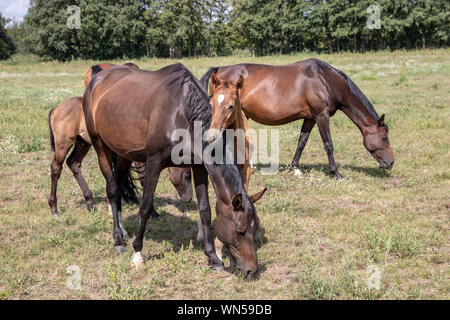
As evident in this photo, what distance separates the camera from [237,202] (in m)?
4.29

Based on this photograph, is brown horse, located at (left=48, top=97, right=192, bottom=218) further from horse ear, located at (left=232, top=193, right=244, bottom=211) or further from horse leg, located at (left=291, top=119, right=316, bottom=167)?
horse leg, located at (left=291, top=119, right=316, bottom=167)

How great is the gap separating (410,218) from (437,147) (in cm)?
483

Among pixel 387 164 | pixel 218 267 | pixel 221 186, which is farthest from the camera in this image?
pixel 387 164

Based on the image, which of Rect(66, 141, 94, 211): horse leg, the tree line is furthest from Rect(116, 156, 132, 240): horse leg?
the tree line

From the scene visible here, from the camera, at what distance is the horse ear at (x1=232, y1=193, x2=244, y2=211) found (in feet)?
13.9

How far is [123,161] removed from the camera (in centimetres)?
609

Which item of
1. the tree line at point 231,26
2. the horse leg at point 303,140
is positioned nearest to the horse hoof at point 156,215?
the horse leg at point 303,140

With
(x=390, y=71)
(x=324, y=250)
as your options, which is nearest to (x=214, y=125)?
(x=324, y=250)

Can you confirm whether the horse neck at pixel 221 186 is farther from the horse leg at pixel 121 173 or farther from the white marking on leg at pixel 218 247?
the horse leg at pixel 121 173

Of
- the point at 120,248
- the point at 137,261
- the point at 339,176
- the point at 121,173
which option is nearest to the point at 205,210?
the point at 137,261

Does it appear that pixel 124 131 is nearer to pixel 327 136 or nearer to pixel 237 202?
pixel 237 202

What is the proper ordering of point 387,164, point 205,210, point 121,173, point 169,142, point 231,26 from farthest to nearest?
point 231,26
point 387,164
point 121,173
point 205,210
point 169,142

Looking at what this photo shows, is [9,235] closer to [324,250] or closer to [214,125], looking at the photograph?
[214,125]

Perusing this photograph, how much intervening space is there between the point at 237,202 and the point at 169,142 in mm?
1130
